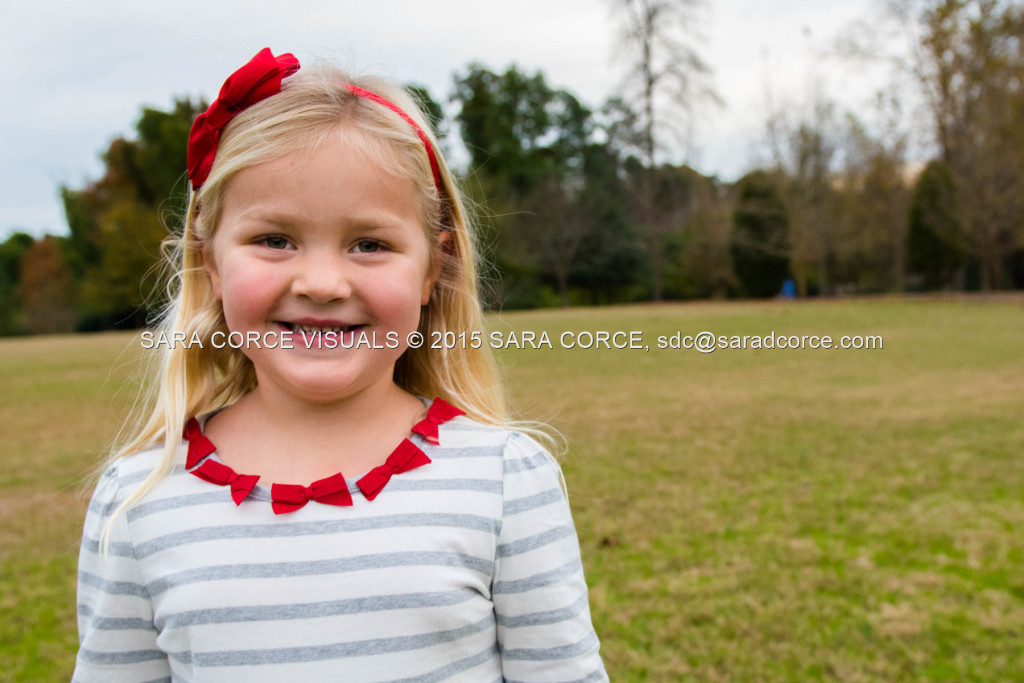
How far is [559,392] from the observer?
873 centimetres

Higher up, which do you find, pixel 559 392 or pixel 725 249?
pixel 725 249

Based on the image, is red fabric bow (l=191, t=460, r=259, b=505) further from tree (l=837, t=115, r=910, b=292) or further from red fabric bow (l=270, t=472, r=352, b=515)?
tree (l=837, t=115, r=910, b=292)

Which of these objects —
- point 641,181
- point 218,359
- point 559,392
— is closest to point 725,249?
point 641,181

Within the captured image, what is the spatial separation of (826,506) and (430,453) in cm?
363

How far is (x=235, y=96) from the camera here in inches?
47.4

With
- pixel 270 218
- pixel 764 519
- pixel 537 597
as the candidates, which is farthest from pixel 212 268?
pixel 764 519

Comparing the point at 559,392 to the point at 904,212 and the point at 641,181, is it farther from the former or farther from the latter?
the point at 641,181

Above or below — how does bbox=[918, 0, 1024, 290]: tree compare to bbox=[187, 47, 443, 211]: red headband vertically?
above

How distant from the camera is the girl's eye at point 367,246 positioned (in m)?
1.14

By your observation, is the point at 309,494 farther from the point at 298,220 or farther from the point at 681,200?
the point at 681,200

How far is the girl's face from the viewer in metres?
1.11

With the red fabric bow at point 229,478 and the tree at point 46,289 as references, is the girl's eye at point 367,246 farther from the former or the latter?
the tree at point 46,289

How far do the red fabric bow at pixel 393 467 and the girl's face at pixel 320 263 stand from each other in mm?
118

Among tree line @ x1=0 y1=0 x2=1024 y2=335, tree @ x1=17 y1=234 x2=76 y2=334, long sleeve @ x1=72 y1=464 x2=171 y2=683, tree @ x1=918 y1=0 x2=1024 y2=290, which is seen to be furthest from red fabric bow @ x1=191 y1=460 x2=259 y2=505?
tree @ x1=17 y1=234 x2=76 y2=334
